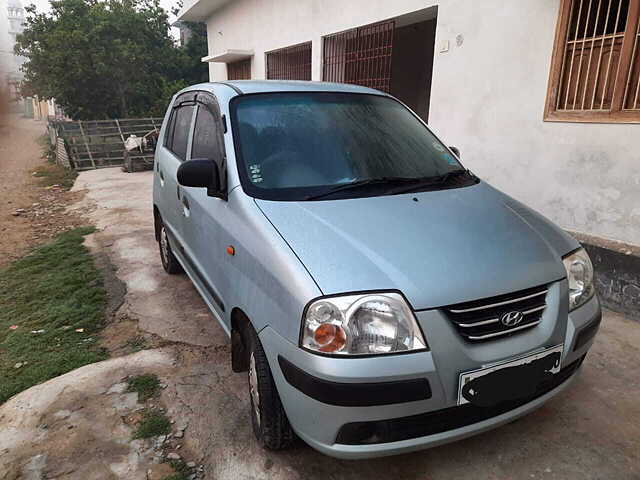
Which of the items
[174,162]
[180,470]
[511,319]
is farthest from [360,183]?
[174,162]

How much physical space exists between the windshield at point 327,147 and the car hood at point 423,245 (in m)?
0.17

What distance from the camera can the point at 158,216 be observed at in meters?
4.61

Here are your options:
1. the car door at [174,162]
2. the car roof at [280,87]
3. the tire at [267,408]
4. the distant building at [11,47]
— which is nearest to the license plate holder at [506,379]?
the tire at [267,408]

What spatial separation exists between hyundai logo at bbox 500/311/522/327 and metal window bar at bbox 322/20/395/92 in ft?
17.1

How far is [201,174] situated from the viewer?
2547 mm

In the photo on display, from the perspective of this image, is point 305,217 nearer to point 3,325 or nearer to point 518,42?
point 3,325

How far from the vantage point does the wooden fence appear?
12.4 m

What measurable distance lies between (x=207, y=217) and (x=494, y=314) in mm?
1683

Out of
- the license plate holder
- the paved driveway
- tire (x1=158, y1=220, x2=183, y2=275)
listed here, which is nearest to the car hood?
the license plate holder

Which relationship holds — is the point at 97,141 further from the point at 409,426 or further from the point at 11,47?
the point at 11,47

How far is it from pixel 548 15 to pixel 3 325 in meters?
5.09

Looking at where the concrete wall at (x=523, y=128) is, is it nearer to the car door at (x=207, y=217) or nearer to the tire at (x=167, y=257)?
the car door at (x=207, y=217)

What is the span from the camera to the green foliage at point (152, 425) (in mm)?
2434

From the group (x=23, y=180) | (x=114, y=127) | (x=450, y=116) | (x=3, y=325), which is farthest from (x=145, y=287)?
(x=114, y=127)
